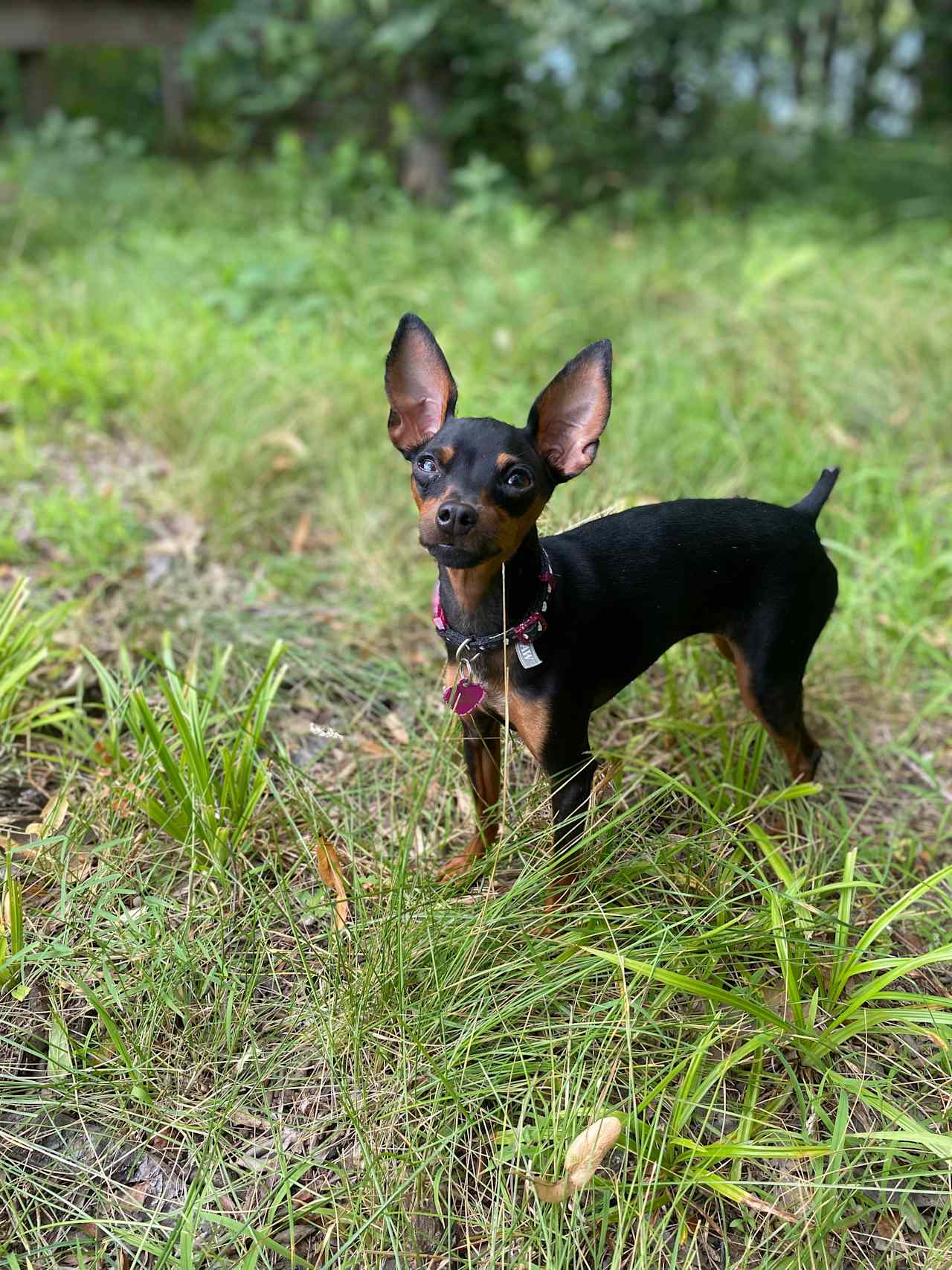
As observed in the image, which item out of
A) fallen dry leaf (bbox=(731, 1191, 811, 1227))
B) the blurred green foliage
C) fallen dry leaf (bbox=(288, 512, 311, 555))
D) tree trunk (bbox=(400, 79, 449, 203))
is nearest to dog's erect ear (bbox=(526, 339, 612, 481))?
fallen dry leaf (bbox=(731, 1191, 811, 1227))

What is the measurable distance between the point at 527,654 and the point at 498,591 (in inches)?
5.6

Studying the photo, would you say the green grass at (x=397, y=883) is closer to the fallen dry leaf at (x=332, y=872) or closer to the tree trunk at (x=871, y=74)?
the fallen dry leaf at (x=332, y=872)

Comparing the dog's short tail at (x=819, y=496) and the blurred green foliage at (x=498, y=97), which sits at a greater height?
the blurred green foliage at (x=498, y=97)

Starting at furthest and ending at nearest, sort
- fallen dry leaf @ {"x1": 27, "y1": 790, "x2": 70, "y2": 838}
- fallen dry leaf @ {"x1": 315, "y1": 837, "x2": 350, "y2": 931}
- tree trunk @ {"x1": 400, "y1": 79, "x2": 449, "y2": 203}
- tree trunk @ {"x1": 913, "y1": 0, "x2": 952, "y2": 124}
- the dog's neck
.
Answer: tree trunk @ {"x1": 913, "y1": 0, "x2": 952, "y2": 124}, tree trunk @ {"x1": 400, "y1": 79, "x2": 449, "y2": 203}, fallen dry leaf @ {"x1": 27, "y1": 790, "x2": 70, "y2": 838}, fallen dry leaf @ {"x1": 315, "y1": 837, "x2": 350, "y2": 931}, the dog's neck

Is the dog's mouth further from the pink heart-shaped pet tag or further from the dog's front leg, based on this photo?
the dog's front leg

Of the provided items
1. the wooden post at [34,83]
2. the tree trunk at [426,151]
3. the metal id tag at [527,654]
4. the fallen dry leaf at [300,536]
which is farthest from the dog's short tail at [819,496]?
the wooden post at [34,83]

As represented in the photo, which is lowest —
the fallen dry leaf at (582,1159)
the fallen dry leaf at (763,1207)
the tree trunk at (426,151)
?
the fallen dry leaf at (763,1207)

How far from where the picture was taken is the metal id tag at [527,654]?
7.01 feet

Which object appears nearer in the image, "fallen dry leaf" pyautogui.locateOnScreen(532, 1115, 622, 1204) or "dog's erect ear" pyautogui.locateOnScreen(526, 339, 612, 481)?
"fallen dry leaf" pyautogui.locateOnScreen(532, 1115, 622, 1204)

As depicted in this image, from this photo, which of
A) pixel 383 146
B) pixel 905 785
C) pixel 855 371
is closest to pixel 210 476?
pixel 905 785

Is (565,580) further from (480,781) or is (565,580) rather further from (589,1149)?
(589,1149)

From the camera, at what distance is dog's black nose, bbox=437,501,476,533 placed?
1.85 meters

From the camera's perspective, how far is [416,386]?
7.23ft

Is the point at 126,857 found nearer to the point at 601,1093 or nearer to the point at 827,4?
the point at 601,1093
